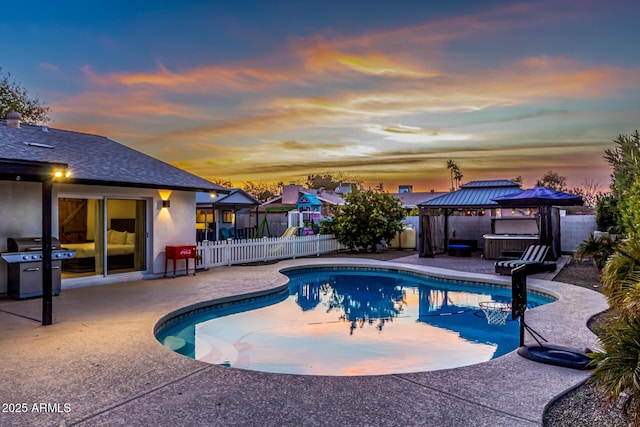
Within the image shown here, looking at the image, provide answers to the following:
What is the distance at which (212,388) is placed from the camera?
3975mm

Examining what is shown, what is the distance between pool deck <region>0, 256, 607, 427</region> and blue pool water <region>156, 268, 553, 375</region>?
3.30 ft

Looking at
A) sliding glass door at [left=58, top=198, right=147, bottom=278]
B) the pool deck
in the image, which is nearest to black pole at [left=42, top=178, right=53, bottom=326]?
the pool deck

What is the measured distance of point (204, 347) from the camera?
6.28 m

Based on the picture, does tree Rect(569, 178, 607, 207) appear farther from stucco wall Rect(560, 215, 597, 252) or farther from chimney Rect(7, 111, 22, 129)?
chimney Rect(7, 111, 22, 129)

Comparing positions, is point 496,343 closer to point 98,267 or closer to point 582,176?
point 98,267

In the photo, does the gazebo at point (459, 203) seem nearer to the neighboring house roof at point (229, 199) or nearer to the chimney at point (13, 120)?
the neighboring house roof at point (229, 199)

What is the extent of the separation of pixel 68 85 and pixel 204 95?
14.0ft

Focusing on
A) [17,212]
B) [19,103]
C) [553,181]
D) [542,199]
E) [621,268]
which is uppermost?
[19,103]

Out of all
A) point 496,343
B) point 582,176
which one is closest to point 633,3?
point 496,343

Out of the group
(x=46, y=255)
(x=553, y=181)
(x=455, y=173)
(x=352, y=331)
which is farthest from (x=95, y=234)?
(x=455, y=173)

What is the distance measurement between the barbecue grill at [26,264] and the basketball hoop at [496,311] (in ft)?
28.2

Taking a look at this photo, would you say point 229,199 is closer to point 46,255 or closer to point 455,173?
point 46,255

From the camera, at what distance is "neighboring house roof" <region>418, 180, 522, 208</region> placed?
1670 cm

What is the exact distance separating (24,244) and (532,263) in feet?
42.0
